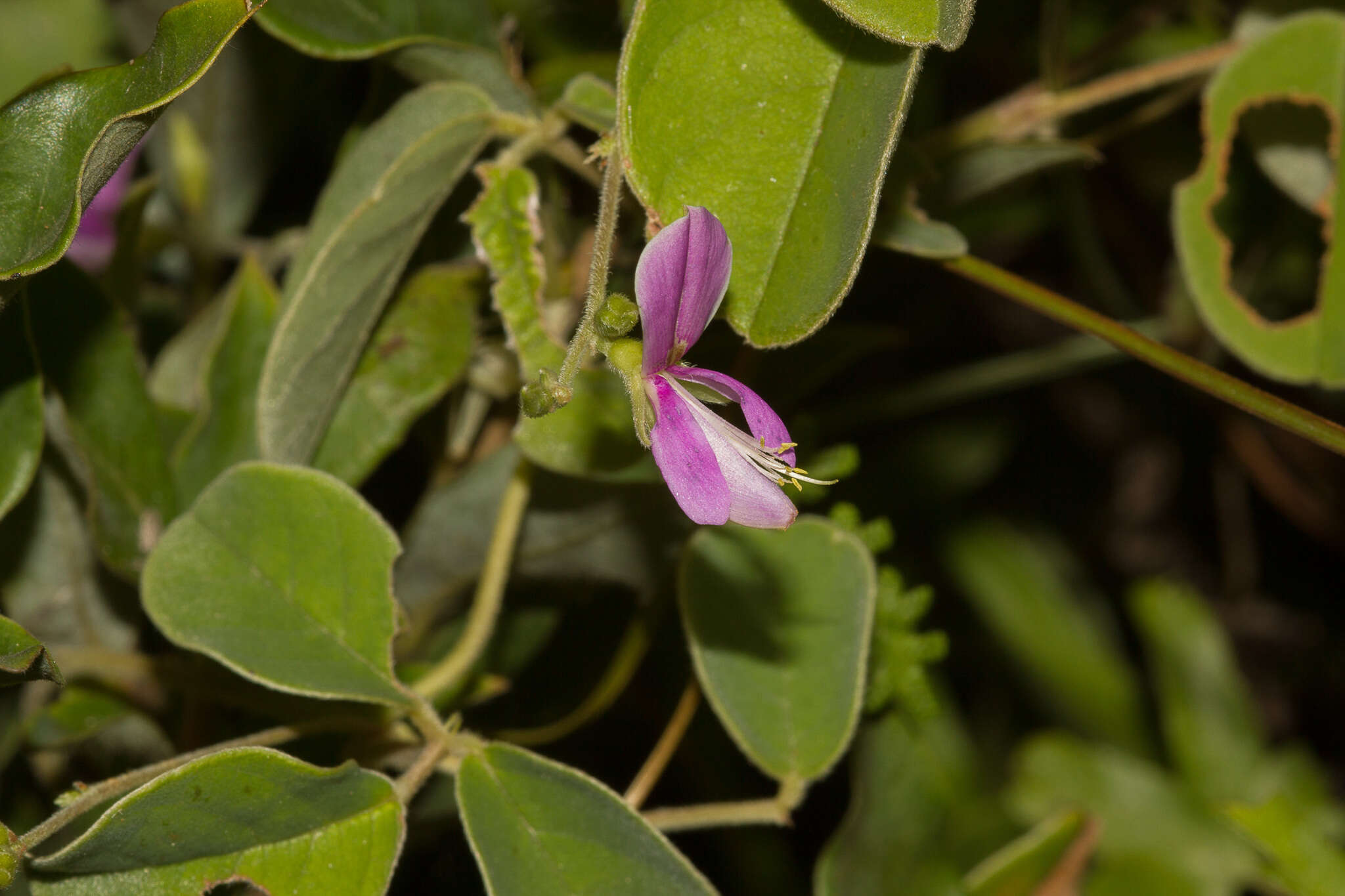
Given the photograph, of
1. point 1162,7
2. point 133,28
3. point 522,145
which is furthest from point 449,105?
point 1162,7

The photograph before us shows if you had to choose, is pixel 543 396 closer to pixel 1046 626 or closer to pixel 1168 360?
pixel 1168 360

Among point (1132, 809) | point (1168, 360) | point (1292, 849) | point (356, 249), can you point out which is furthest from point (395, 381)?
point (1132, 809)

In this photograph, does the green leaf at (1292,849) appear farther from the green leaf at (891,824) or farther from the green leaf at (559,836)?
the green leaf at (559,836)

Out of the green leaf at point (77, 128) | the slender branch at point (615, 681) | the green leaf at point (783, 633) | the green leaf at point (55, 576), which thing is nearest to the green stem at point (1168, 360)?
the green leaf at point (783, 633)

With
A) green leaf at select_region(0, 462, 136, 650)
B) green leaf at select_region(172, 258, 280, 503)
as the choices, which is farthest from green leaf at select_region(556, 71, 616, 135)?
green leaf at select_region(0, 462, 136, 650)

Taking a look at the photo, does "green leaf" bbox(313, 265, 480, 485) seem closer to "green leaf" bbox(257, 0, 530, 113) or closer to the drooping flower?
"green leaf" bbox(257, 0, 530, 113)

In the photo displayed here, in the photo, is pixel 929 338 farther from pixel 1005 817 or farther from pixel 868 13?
pixel 868 13
